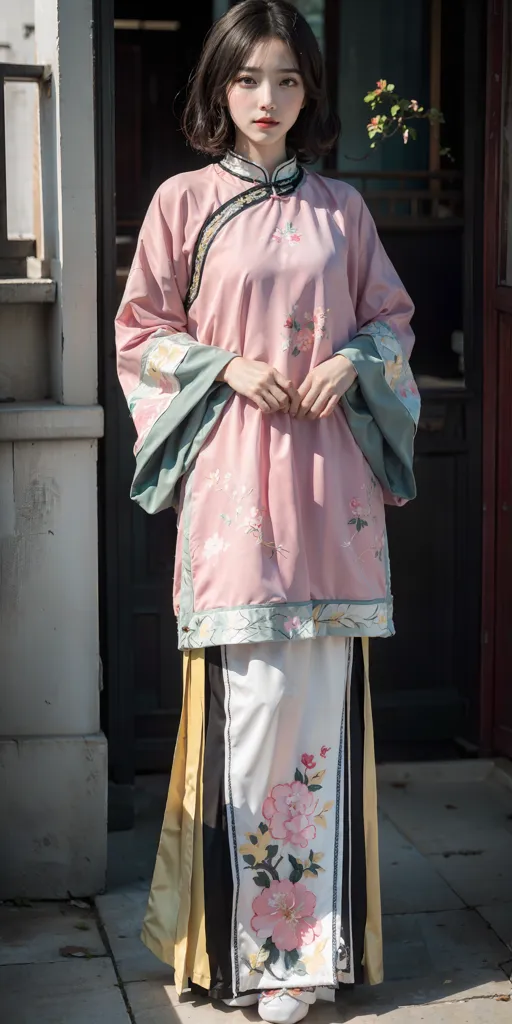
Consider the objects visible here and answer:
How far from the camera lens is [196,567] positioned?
3.07 metres

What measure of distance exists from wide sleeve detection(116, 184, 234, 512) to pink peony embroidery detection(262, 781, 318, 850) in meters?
0.66

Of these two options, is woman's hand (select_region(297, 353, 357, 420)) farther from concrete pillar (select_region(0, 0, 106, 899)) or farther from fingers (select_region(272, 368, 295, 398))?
concrete pillar (select_region(0, 0, 106, 899))

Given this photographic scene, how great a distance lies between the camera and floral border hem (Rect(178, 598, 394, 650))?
118 inches

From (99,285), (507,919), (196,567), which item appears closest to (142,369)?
(196,567)

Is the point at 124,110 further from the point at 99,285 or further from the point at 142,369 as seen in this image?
the point at 142,369

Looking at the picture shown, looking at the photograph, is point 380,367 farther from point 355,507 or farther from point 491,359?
point 491,359

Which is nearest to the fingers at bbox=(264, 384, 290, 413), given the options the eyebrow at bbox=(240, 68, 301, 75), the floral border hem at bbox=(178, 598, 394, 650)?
the floral border hem at bbox=(178, 598, 394, 650)

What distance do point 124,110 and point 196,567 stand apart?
1.70 meters

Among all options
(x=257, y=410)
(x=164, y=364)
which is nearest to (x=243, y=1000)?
(x=257, y=410)

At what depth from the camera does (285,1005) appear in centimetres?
313

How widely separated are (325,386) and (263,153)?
526 millimetres

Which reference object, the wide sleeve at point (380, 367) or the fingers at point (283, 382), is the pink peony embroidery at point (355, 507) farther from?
the fingers at point (283, 382)

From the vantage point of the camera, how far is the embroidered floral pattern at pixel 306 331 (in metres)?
3.02

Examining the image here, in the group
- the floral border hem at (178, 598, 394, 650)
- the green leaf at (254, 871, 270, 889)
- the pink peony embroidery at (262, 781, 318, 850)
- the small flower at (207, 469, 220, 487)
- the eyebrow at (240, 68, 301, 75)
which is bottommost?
the green leaf at (254, 871, 270, 889)
